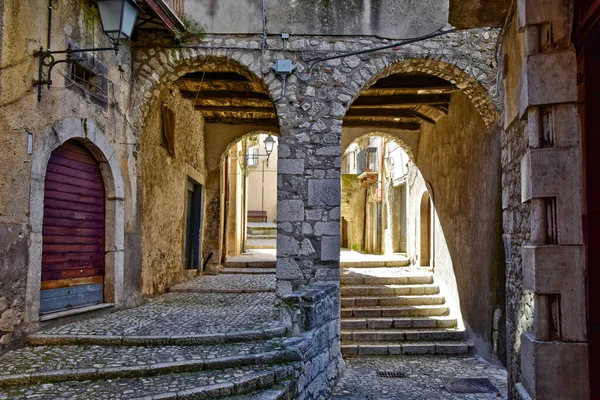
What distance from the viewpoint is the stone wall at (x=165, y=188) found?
7375mm

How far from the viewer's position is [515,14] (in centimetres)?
359

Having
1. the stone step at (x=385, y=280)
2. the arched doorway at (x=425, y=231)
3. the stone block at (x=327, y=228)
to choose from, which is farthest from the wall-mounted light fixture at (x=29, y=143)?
the arched doorway at (x=425, y=231)

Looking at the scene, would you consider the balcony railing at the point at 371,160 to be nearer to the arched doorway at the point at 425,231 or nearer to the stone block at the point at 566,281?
the arched doorway at the point at 425,231

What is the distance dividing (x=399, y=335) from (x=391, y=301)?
1.01 meters

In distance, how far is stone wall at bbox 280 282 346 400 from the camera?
4816mm

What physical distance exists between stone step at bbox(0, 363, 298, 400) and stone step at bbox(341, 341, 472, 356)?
362cm

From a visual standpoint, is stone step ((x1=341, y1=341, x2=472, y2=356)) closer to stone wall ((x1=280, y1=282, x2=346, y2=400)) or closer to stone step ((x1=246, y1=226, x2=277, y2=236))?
stone wall ((x1=280, y1=282, x2=346, y2=400))

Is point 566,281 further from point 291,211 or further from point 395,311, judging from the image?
point 395,311

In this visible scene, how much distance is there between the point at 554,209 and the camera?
2969 millimetres

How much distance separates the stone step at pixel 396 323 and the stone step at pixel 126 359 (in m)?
3.59

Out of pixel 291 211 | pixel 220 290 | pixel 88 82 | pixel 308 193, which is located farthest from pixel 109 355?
pixel 220 290

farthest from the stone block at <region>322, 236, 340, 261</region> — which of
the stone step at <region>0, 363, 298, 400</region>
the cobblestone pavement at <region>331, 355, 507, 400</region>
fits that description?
the stone step at <region>0, 363, 298, 400</region>

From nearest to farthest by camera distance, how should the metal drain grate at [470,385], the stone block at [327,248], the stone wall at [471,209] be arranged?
the metal drain grate at [470,385] < the stone block at [327,248] < the stone wall at [471,209]

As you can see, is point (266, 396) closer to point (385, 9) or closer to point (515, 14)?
point (515, 14)
